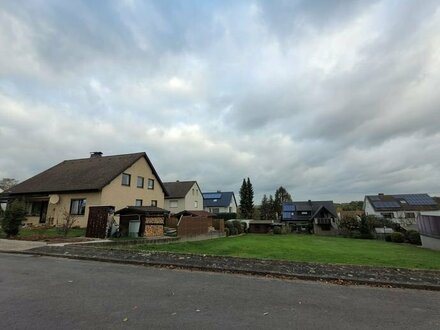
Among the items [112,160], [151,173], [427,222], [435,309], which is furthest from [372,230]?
[435,309]

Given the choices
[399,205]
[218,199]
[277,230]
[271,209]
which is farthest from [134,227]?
[271,209]

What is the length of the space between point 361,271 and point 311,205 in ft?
210

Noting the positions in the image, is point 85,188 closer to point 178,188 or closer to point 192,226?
point 192,226

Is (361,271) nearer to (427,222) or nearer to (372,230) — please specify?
(427,222)

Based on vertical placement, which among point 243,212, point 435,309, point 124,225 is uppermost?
point 243,212

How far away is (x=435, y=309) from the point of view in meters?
6.14

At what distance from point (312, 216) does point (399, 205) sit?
20.5 m

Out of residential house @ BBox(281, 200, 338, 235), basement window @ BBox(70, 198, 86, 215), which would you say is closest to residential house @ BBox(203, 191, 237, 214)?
residential house @ BBox(281, 200, 338, 235)

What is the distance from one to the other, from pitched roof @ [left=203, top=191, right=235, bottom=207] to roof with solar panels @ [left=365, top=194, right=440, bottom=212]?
1238 inches

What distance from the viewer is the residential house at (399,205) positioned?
64.4m

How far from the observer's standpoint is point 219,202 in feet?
218

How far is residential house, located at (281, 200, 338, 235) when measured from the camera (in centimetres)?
5588

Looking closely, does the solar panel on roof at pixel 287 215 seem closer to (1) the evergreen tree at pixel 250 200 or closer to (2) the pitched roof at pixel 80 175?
(1) the evergreen tree at pixel 250 200

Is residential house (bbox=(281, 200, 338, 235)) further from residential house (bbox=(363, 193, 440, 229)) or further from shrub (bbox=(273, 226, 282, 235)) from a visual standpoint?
residential house (bbox=(363, 193, 440, 229))
